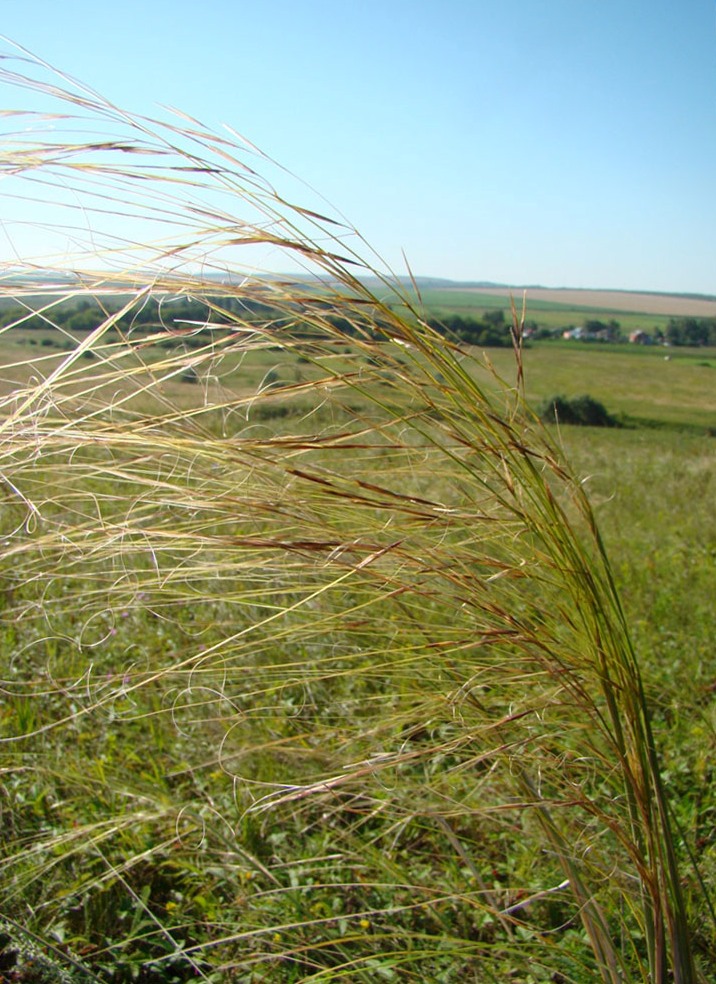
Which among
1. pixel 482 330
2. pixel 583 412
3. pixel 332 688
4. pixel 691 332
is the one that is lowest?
pixel 332 688

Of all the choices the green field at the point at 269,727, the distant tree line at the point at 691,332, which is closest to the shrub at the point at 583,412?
the distant tree line at the point at 691,332

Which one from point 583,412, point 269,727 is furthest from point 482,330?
point 583,412

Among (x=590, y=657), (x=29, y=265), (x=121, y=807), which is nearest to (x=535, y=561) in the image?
(x=590, y=657)

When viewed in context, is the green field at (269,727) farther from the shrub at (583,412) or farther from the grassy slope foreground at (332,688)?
the shrub at (583,412)

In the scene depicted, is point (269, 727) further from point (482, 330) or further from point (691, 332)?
point (691, 332)

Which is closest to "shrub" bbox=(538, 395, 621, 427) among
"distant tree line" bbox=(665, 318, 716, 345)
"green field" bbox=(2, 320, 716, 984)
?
"distant tree line" bbox=(665, 318, 716, 345)

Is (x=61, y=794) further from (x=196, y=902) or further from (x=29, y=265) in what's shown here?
(x=29, y=265)

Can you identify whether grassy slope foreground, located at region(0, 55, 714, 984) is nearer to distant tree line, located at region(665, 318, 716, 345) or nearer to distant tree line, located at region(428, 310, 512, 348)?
distant tree line, located at region(428, 310, 512, 348)

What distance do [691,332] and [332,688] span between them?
2902 centimetres

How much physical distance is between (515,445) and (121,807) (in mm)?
1536

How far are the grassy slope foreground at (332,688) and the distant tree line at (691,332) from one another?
87.4 feet

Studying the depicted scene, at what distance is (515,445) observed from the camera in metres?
1.08

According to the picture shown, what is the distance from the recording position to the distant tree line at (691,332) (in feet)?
87.3

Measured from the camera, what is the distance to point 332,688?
8.75 feet
